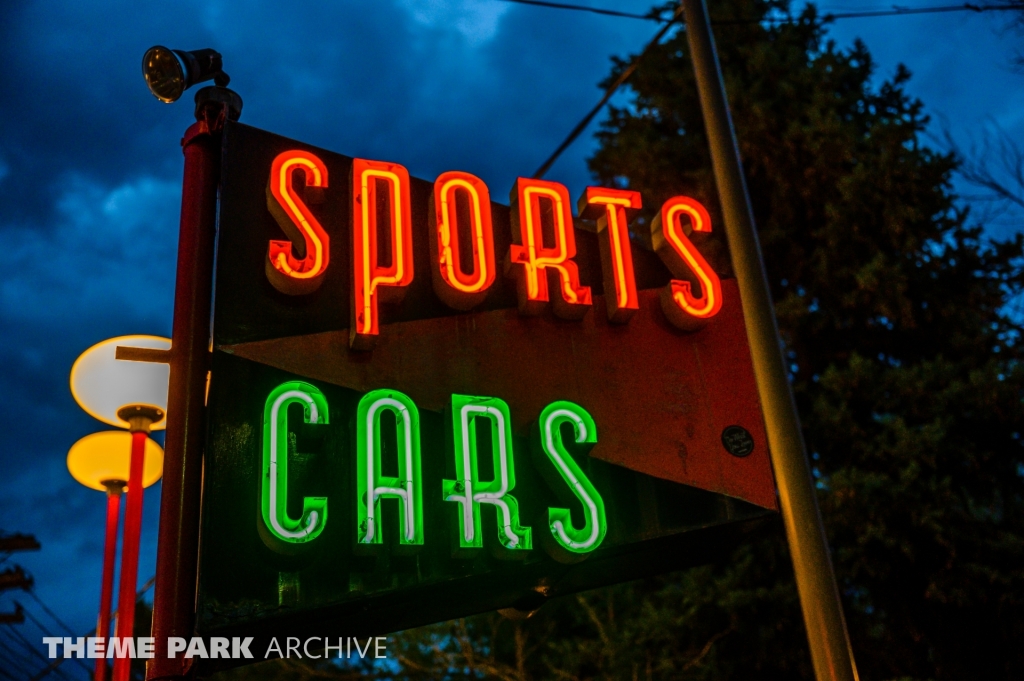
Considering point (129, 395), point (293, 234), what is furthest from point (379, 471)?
point (129, 395)

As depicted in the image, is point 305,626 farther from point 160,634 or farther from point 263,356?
point 263,356

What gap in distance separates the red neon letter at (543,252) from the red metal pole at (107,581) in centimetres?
430

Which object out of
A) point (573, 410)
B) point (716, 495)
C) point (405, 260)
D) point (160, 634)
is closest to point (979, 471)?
point (716, 495)

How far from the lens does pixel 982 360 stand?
1432 cm

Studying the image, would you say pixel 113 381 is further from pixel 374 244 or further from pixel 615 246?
pixel 615 246

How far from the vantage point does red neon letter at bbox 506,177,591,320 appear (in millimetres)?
8188

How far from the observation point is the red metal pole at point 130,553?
7070mm

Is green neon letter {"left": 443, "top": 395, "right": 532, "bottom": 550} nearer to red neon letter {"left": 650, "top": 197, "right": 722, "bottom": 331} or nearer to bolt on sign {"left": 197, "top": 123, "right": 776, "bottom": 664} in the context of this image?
bolt on sign {"left": 197, "top": 123, "right": 776, "bottom": 664}

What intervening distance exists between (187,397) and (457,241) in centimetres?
259

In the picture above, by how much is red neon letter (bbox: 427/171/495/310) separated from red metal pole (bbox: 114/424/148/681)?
2.87m

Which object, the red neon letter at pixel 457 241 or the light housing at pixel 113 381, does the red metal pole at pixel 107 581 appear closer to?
the light housing at pixel 113 381

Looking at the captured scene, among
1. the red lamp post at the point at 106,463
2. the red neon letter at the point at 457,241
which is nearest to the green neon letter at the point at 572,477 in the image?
the red neon letter at the point at 457,241

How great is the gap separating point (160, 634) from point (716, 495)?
4.50 metres

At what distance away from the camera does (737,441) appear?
27.2 feet
